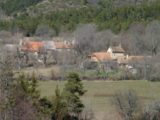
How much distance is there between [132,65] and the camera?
4031 centimetres

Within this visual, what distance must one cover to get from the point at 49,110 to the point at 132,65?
24.5m

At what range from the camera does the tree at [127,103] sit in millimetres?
20266

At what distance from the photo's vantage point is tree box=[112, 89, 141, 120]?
2027cm

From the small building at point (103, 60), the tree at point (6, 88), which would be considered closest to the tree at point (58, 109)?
the tree at point (6, 88)

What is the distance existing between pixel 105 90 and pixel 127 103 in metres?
10.3

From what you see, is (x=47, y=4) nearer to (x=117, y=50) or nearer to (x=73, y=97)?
(x=117, y=50)

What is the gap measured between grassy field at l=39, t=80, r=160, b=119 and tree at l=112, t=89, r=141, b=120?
2649 millimetres

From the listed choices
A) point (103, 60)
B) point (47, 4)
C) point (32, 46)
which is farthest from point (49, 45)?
point (47, 4)

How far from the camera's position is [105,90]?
30.5 meters

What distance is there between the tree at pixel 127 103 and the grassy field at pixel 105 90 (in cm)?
265

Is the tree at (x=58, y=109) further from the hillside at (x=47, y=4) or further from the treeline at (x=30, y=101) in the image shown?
the hillside at (x=47, y=4)

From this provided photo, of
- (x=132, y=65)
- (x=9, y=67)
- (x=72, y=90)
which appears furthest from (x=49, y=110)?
(x=132, y=65)

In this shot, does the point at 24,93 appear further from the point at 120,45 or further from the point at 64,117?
the point at 120,45

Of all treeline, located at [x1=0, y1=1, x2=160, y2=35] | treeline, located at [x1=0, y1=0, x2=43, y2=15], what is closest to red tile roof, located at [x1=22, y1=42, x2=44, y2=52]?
treeline, located at [x1=0, y1=1, x2=160, y2=35]
